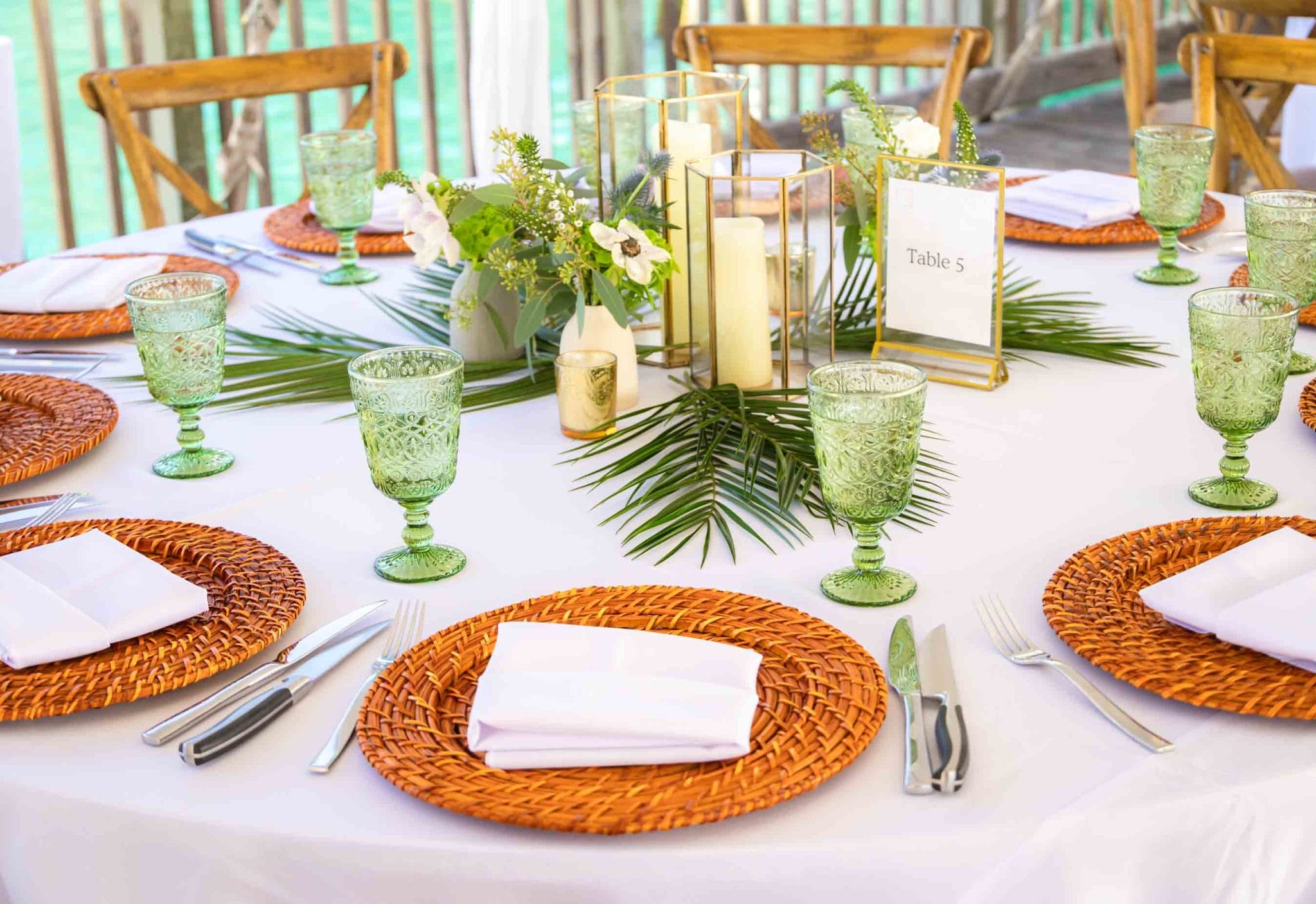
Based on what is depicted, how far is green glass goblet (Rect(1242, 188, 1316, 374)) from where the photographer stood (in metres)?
1.47

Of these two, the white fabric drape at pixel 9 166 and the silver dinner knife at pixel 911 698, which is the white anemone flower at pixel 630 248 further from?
the white fabric drape at pixel 9 166

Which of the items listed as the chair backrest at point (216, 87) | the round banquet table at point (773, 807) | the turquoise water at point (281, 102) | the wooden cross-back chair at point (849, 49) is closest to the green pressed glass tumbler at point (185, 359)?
the round banquet table at point (773, 807)

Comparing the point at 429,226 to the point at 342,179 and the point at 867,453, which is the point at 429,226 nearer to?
the point at 342,179

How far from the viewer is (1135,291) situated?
5.78ft

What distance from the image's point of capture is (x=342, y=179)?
6.12 feet

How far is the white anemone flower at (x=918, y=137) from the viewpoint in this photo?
5.05ft

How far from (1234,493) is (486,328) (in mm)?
788

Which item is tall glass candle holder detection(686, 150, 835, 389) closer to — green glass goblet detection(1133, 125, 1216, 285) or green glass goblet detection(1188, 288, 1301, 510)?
green glass goblet detection(1188, 288, 1301, 510)

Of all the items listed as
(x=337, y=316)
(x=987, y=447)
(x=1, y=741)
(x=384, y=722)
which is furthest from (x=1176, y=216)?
(x=1, y=741)

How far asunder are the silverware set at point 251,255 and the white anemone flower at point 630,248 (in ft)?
2.38

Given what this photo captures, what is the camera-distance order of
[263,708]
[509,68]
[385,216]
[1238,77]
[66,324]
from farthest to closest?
[509,68] < [1238,77] < [385,216] < [66,324] < [263,708]

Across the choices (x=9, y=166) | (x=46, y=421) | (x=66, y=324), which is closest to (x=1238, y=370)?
(x=46, y=421)

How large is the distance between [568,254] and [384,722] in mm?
638

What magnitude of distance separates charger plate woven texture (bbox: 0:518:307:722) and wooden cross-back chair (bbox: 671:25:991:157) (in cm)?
169
